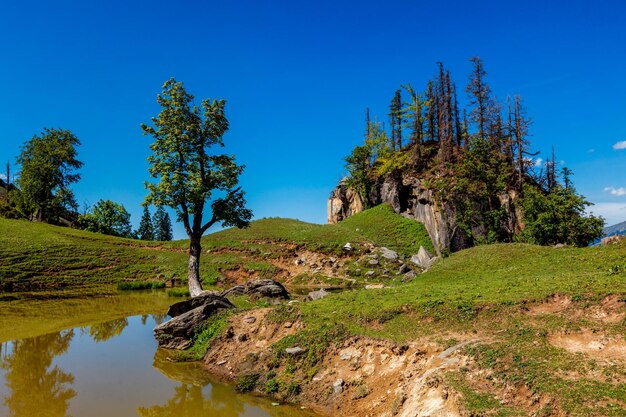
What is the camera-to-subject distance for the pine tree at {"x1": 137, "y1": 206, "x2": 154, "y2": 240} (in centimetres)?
11738

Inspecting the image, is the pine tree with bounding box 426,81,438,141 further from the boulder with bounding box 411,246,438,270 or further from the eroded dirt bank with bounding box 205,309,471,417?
the eroded dirt bank with bounding box 205,309,471,417

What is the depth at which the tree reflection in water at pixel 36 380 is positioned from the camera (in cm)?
1153

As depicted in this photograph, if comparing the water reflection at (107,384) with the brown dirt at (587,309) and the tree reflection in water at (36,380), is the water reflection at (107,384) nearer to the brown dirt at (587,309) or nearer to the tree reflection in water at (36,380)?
the tree reflection in water at (36,380)

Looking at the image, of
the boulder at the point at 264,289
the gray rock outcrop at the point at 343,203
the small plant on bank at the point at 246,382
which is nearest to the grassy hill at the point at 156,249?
the gray rock outcrop at the point at 343,203

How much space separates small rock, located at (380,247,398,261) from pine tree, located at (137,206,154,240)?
8957 cm

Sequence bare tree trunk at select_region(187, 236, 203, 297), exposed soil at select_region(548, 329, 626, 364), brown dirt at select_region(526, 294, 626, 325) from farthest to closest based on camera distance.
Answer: bare tree trunk at select_region(187, 236, 203, 297)
brown dirt at select_region(526, 294, 626, 325)
exposed soil at select_region(548, 329, 626, 364)

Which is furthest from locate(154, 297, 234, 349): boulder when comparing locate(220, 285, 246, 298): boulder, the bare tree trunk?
the bare tree trunk

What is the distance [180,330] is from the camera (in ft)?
59.4

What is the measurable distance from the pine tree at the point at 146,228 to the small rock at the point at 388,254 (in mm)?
89566

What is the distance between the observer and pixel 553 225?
4109 centimetres

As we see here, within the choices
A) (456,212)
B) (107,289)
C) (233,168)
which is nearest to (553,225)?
(456,212)

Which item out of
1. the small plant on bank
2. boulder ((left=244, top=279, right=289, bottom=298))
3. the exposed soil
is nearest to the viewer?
the exposed soil

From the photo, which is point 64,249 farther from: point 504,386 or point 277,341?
point 504,386

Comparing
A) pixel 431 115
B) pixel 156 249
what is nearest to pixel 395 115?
pixel 431 115
